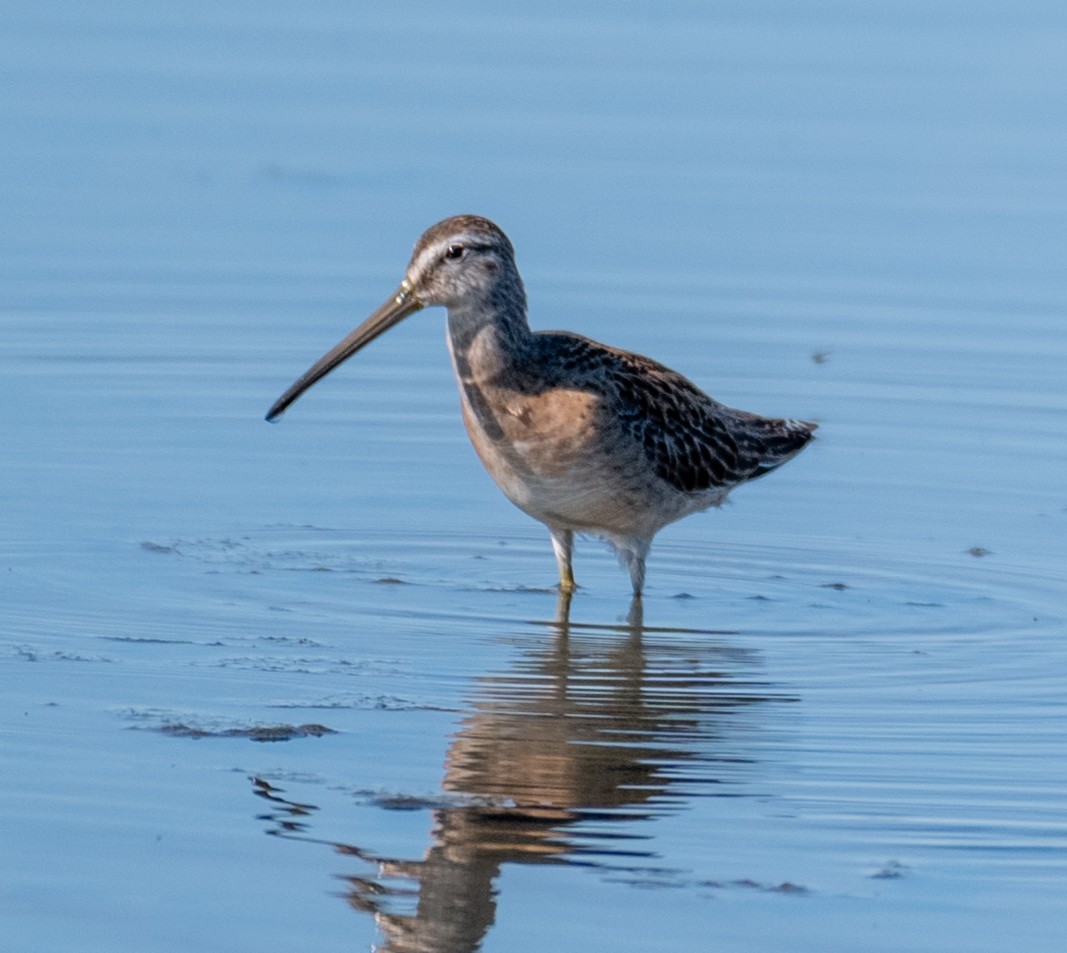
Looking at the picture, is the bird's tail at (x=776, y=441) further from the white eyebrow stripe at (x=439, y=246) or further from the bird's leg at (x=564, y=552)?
the white eyebrow stripe at (x=439, y=246)

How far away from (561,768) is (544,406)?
2183 millimetres

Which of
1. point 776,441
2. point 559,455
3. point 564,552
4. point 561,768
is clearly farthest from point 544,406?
point 561,768

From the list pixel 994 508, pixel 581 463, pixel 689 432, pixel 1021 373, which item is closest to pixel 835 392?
pixel 1021 373

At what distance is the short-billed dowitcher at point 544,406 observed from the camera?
28.4ft

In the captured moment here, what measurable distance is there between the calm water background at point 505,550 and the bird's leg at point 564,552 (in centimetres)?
15

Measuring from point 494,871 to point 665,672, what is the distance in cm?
225

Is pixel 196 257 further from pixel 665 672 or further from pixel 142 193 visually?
pixel 665 672

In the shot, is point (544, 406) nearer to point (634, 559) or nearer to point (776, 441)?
point (634, 559)

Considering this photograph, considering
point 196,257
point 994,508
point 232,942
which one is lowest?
point 232,942

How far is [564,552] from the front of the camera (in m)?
9.07

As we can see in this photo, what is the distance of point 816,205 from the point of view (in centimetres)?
1397

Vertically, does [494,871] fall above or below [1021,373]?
below

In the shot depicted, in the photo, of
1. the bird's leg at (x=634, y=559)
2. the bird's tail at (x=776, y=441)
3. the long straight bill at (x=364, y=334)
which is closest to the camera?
the long straight bill at (x=364, y=334)

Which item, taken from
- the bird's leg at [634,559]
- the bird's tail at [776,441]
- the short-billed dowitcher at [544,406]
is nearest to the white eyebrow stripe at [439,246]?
the short-billed dowitcher at [544,406]
